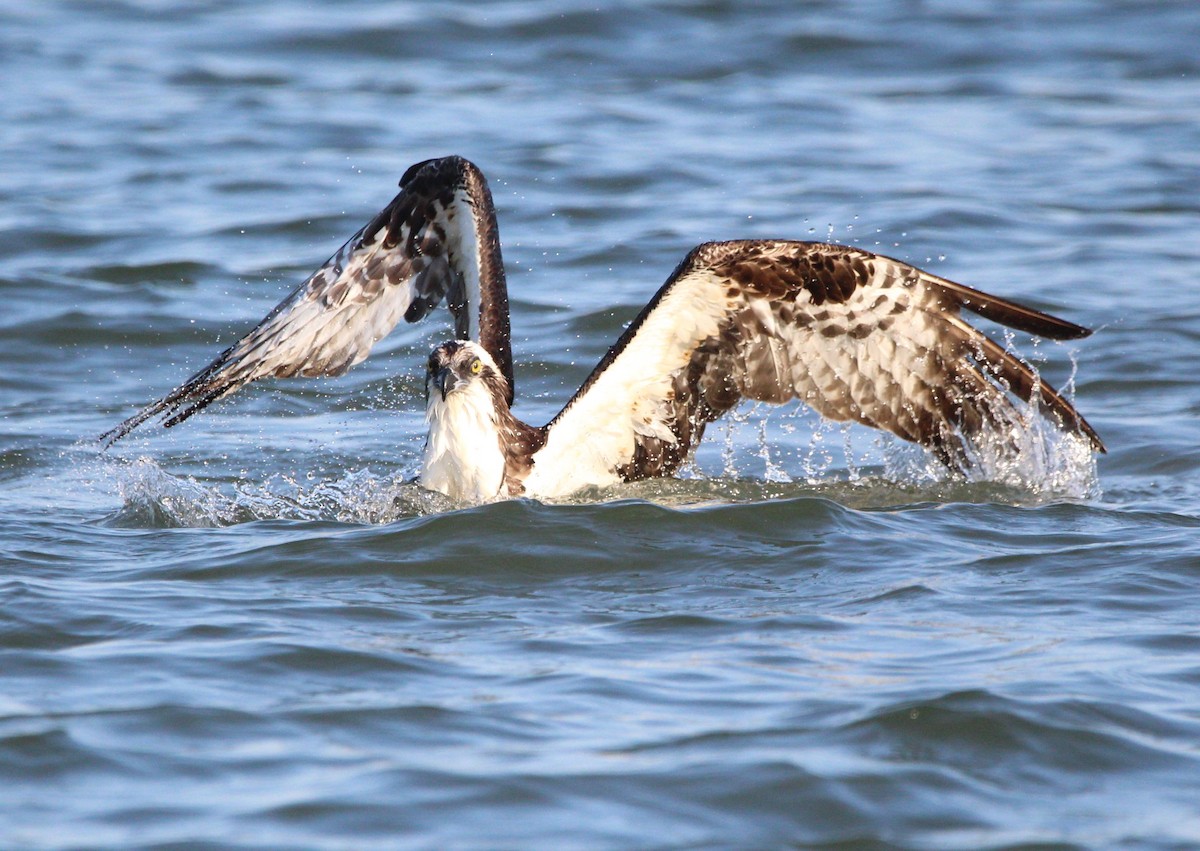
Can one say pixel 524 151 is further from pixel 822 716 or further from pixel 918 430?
pixel 822 716

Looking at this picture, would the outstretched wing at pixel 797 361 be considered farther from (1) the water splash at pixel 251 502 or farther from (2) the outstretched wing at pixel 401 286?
(2) the outstretched wing at pixel 401 286

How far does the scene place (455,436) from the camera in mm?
6781

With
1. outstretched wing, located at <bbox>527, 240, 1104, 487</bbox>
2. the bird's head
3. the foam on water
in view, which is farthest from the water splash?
outstretched wing, located at <bbox>527, 240, 1104, 487</bbox>

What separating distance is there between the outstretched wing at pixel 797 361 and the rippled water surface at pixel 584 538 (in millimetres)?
264

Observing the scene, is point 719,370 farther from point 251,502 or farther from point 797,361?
point 251,502

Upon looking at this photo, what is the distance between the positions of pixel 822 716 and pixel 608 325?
601 centimetres

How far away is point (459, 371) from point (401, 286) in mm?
1483

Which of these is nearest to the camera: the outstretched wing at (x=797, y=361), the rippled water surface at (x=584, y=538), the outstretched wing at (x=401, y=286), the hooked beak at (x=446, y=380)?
the rippled water surface at (x=584, y=538)

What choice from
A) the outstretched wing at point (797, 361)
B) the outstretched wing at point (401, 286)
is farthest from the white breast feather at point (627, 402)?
the outstretched wing at point (401, 286)

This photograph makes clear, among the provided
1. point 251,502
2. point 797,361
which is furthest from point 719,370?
point 251,502

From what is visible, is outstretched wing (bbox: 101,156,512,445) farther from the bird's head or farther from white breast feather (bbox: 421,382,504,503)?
white breast feather (bbox: 421,382,504,503)

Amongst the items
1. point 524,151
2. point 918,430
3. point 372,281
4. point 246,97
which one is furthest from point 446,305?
point 246,97

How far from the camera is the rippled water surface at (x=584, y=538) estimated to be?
4.25 metres

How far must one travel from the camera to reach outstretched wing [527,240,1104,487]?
657 centimetres
